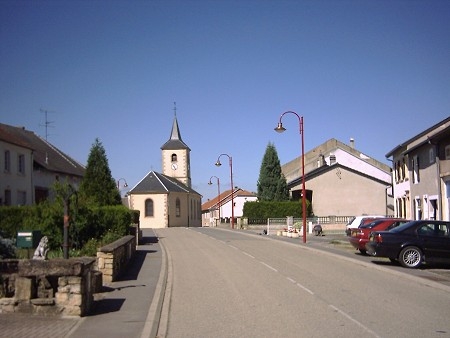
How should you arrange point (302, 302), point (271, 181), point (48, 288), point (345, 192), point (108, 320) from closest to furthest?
point (108, 320)
point (48, 288)
point (302, 302)
point (345, 192)
point (271, 181)

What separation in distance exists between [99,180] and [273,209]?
30020mm

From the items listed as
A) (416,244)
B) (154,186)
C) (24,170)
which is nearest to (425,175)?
(416,244)

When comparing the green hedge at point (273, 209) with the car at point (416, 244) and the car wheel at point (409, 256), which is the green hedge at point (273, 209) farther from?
the car wheel at point (409, 256)

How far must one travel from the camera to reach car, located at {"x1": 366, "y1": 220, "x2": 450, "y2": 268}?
746 inches

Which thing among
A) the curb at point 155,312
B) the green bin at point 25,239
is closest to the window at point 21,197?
the green bin at point 25,239

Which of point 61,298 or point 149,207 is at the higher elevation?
point 149,207

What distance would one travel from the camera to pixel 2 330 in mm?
8961

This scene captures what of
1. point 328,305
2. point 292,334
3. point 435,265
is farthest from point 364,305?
point 435,265

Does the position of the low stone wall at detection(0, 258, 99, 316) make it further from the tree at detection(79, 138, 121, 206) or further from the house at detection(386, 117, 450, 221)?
the tree at detection(79, 138, 121, 206)

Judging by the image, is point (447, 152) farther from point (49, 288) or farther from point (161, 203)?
point (161, 203)

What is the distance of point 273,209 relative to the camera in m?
63.1

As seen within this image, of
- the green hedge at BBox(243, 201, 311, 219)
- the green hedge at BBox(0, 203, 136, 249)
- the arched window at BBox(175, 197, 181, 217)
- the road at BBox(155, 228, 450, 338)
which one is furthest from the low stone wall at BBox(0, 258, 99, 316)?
the arched window at BBox(175, 197, 181, 217)

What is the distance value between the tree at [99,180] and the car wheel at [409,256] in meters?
21.2

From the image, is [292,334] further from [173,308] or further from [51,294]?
[51,294]
